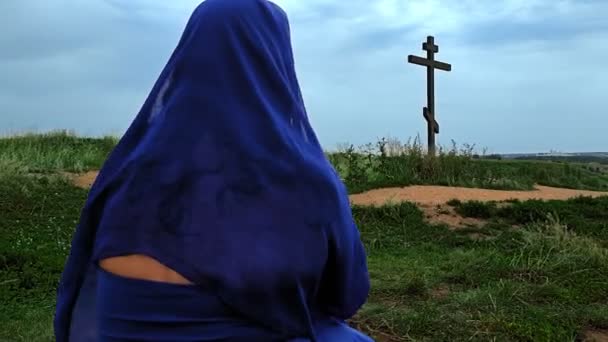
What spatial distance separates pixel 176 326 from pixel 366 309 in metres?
3.13

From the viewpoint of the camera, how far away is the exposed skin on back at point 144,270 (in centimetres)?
132

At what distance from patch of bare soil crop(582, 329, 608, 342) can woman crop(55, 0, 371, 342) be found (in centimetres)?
316

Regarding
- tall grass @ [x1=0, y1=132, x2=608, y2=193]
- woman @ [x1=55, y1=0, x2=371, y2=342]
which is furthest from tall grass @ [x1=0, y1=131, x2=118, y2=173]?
woman @ [x1=55, y1=0, x2=371, y2=342]

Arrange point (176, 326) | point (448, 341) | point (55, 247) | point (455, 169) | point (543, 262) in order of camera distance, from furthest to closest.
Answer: point (455, 169)
point (55, 247)
point (543, 262)
point (448, 341)
point (176, 326)

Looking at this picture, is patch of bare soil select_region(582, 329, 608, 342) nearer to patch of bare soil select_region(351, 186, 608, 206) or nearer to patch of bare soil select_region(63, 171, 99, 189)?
patch of bare soil select_region(351, 186, 608, 206)

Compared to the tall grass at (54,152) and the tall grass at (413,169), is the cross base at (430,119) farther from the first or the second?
the tall grass at (54,152)

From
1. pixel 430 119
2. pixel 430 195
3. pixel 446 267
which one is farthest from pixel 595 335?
pixel 430 119

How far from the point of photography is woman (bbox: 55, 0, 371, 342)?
1311 millimetres

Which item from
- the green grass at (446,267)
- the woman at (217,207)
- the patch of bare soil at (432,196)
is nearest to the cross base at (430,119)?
the patch of bare soil at (432,196)

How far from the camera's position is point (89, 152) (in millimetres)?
12945

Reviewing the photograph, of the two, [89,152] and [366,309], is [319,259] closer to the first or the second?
[366,309]

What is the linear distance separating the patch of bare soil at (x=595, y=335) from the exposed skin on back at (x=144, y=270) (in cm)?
338

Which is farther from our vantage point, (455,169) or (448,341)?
(455,169)

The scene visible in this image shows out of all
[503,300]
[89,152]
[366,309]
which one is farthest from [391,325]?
[89,152]
